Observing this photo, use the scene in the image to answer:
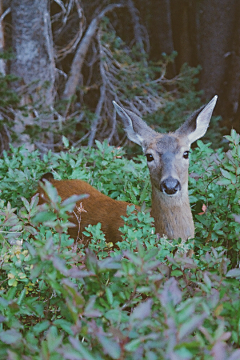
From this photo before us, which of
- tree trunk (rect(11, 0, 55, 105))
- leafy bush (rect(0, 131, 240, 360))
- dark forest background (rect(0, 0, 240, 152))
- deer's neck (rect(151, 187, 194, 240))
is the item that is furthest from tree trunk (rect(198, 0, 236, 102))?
leafy bush (rect(0, 131, 240, 360))

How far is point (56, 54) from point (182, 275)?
643cm

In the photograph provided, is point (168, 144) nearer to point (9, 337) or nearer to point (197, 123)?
point (197, 123)

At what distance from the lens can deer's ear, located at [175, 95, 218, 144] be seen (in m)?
3.30

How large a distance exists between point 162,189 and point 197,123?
2.67ft

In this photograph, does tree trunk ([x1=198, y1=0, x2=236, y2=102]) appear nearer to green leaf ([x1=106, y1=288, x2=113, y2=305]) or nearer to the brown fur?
the brown fur

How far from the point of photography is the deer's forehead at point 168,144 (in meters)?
3.18

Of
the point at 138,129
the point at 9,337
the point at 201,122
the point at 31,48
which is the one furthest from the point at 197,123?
the point at 31,48

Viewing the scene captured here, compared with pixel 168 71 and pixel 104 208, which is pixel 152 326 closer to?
pixel 104 208

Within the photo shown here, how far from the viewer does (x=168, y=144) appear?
321 cm

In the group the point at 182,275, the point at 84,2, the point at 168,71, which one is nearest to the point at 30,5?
the point at 84,2

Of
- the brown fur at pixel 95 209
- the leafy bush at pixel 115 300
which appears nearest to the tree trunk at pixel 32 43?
the brown fur at pixel 95 209

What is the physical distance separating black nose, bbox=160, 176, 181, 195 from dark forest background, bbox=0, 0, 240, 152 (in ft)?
10.4

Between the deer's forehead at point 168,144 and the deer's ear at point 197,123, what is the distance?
12 centimetres

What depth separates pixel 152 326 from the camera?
1.12m
